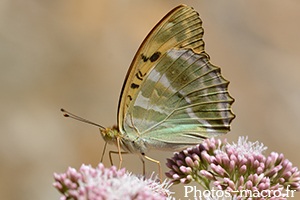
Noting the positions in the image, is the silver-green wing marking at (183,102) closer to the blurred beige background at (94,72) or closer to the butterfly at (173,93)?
the butterfly at (173,93)

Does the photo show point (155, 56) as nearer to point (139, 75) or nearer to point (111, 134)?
point (139, 75)

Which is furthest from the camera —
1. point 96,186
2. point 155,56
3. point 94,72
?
point 94,72

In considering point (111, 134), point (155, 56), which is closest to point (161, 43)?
point (155, 56)

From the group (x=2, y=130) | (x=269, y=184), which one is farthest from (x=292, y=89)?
(x=2, y=130)

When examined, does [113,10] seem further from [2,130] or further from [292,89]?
[292,89]

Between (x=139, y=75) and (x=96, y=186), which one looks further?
(x=139, y=75)

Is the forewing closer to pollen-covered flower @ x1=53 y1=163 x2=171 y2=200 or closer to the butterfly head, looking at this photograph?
the butterfly head

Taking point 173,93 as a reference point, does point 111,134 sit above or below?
below

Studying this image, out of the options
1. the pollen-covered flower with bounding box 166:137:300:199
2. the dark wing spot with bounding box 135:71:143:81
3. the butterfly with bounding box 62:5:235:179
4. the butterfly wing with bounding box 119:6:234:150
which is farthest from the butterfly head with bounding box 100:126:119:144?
the pollen-covered flower with bounding box 166:137:300:199
